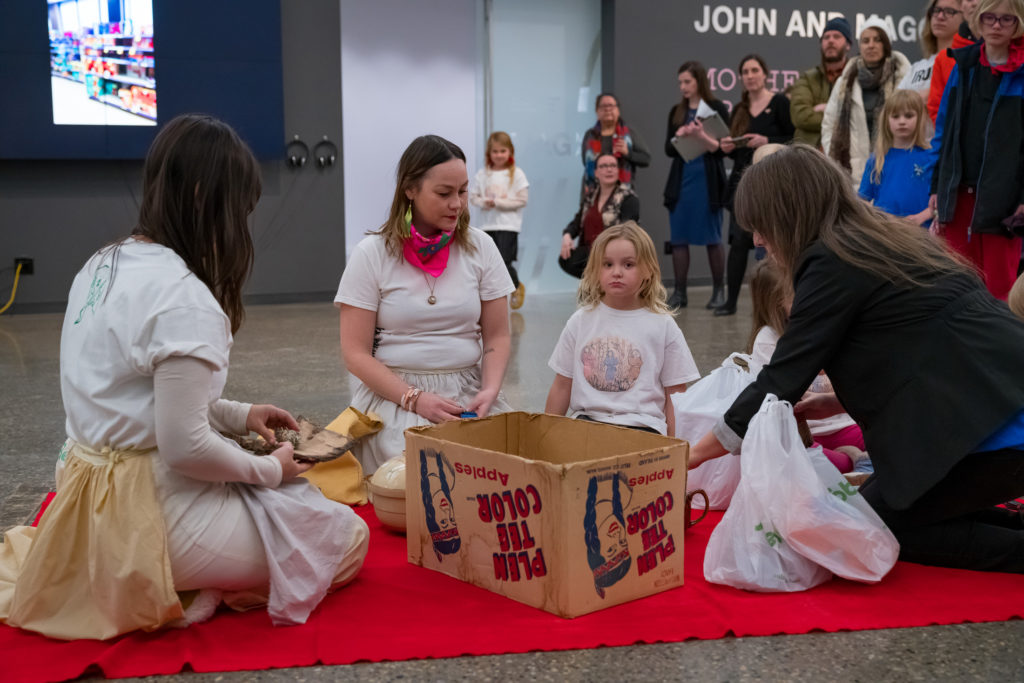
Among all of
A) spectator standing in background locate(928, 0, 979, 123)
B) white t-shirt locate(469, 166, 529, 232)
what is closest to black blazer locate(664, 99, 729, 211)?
white t-shirt locate(469, 166, 529, 232)

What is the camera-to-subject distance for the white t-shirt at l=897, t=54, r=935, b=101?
5.19 meters

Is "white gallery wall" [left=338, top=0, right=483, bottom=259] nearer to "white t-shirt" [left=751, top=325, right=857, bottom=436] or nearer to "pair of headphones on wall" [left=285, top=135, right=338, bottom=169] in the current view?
"pair of headphones on wall" [left=285, top=135, right=338, bottom=169]

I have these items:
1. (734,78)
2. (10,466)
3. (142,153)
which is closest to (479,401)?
(10,466)

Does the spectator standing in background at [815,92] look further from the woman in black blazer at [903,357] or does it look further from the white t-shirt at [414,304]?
the woman in black blazer at [903,357]

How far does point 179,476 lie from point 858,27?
9.84m

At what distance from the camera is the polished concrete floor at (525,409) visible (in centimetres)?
182

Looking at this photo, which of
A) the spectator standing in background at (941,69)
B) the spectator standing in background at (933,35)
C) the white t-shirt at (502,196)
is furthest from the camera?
the white t-shirt at (502,196)

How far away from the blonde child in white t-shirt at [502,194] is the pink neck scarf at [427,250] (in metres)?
4.63

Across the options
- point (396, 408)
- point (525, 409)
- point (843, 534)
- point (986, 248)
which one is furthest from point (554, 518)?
point (986, 248)

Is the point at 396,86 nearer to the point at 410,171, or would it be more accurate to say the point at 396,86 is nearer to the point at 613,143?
the point at 613,143

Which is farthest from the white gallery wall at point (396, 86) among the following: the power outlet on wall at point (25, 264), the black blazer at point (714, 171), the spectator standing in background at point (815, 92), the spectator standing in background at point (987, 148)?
the spectator standing in background at point (987, 148)

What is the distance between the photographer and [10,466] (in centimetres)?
335

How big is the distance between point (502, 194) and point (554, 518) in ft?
19.3

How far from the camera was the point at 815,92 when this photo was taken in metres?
6.67
